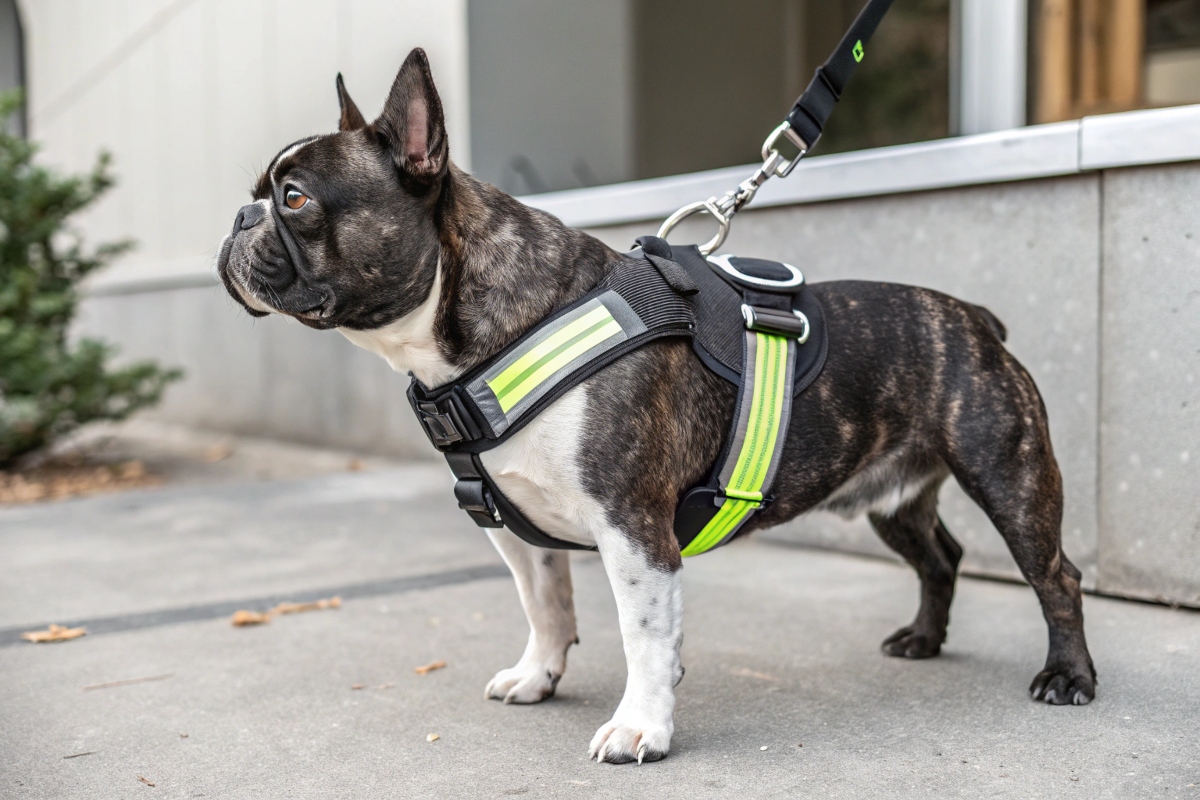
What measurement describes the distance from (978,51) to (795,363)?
237 centimetres

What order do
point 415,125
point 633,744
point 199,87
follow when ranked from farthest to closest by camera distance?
1. point 199,87
2. point 633,744
3. point 415,125

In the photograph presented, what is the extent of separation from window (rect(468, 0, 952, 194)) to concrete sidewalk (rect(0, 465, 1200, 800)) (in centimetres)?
226

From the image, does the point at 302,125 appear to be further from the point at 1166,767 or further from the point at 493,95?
the point at 1166,767

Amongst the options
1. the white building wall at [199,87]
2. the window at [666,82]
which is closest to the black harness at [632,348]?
the window at [666,82]

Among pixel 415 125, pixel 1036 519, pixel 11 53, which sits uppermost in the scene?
pixel 11 53

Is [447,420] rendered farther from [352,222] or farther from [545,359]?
[352,222]

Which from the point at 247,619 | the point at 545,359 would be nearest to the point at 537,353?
the point at 545,359

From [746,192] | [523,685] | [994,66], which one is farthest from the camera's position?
[994,66]

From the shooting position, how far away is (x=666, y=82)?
6809 mm

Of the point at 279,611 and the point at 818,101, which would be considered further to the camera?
the point at 279,611

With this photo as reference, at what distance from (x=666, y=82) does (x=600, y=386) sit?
4.56 m

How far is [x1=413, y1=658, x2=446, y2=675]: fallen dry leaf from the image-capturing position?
138 inches

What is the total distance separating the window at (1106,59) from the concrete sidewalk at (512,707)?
6.71 feet

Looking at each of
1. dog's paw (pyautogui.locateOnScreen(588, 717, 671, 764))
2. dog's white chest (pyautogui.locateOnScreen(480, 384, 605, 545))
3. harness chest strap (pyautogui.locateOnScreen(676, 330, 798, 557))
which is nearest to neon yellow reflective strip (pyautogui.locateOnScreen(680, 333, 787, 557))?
harness chest strap (pyautogui.locateOnScreen(676, 330, 798, 557))
